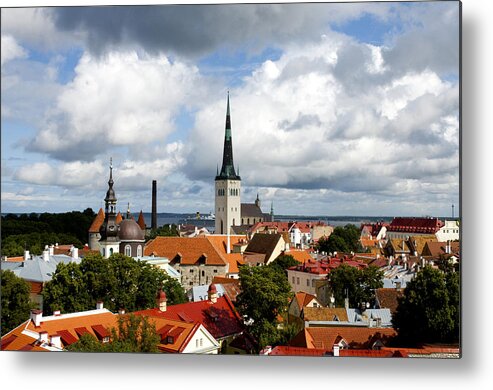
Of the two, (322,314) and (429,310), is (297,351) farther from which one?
(322,314)

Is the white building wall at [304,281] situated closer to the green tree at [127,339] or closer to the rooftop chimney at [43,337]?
the green tree at [127,339]

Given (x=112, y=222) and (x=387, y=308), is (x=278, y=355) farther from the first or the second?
(x=112, y=222)

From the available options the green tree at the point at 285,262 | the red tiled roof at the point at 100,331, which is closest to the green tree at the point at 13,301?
the red tiled roof at the point at 100,331

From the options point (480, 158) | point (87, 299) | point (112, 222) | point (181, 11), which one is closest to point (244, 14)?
point (181, 11)

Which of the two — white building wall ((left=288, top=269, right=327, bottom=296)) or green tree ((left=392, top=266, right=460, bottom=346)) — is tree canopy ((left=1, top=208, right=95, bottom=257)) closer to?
white building wall ((left=288, top=269, right=327, bottom=296))

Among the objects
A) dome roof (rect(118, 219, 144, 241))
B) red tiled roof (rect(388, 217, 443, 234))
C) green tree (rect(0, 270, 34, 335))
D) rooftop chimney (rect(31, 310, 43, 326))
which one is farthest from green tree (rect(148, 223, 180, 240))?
rooftop chimney (rect(31, 310, 43, 326))

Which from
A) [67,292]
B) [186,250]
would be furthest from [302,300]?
[186,250]

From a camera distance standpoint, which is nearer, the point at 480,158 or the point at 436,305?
the point at 480,158
